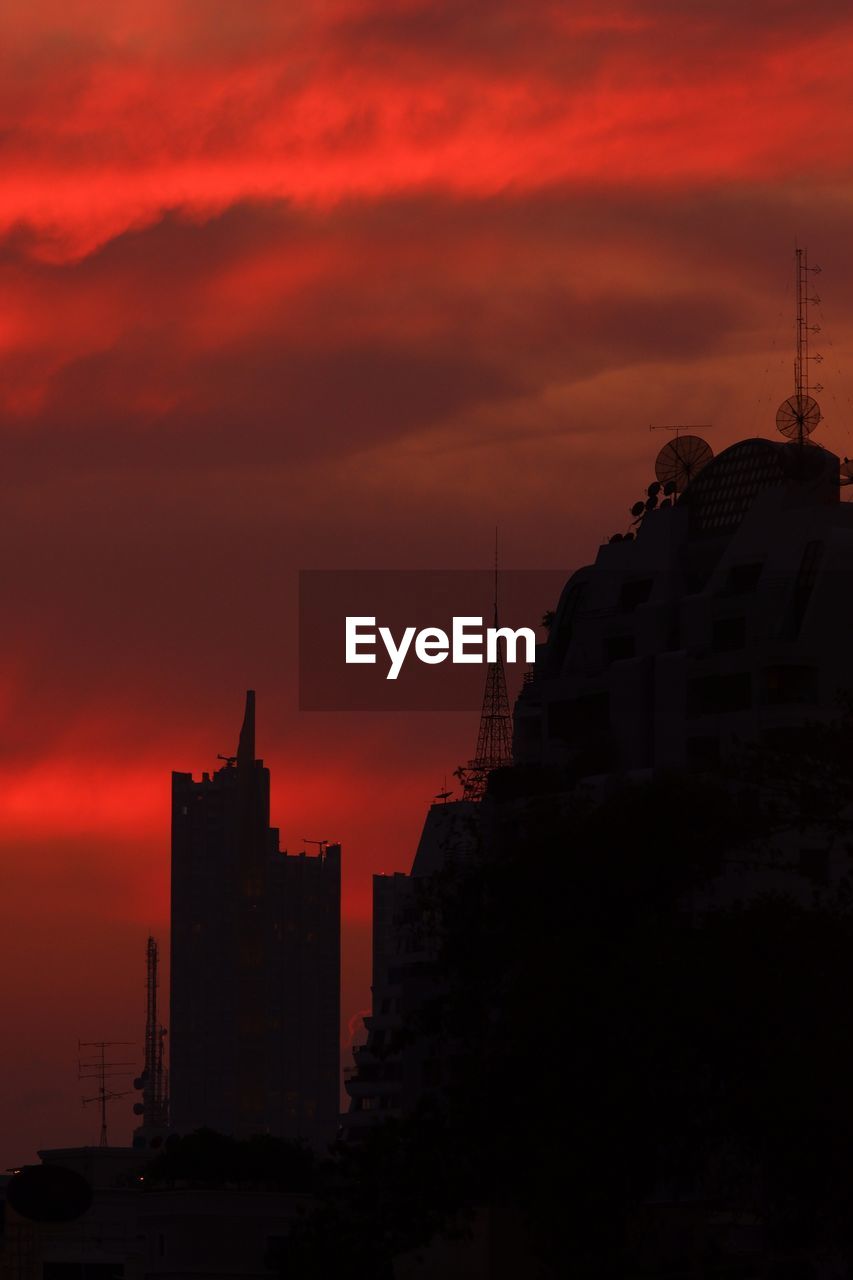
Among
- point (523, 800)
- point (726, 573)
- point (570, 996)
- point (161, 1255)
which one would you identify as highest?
point (726, 573)

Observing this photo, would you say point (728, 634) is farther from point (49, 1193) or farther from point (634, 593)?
point (49, 1193)

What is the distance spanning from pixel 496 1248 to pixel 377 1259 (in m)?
6.84

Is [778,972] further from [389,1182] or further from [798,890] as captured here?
[798,890]

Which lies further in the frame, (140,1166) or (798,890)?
(140,1166)

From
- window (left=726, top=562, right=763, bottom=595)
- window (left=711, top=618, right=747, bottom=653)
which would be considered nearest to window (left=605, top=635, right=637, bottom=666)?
window (left=711, top=618, right=747, bottom=653)

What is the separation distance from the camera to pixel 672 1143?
58.0m

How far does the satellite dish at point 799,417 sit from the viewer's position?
11488cm

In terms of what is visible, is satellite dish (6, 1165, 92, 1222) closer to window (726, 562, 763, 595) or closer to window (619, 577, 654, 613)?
window (726, 562, 763, 595)

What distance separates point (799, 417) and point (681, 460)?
8749 mm

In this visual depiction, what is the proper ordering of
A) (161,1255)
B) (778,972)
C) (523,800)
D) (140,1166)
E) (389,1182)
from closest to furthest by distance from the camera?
(778,972) < (389,1182) < (161,1255) < (523,800) < (140,1166)

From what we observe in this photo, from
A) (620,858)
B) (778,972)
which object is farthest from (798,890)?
(778,972)

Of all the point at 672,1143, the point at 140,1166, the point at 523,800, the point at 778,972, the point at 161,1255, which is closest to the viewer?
the point at 778,972

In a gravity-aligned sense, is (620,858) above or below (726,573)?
below

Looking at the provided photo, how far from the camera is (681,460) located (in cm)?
12244
